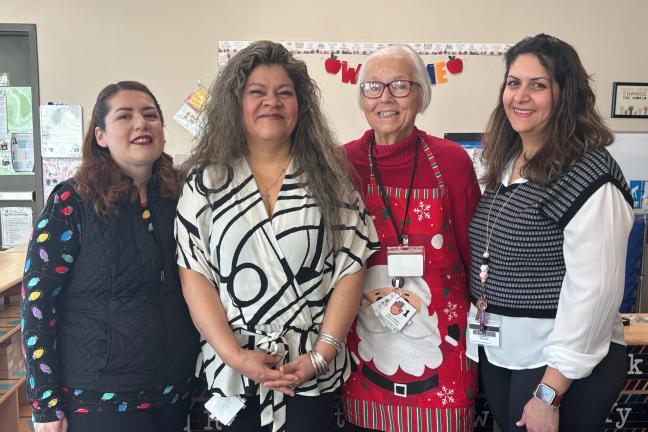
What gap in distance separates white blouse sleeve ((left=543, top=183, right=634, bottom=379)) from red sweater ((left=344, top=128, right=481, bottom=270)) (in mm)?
371

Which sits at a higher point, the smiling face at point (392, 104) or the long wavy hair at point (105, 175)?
the smiling face at point (392, 104)

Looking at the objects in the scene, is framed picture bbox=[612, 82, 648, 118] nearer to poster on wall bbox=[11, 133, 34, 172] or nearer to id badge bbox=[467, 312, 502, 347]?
id badge bbox=[467, 312, 502, 347]

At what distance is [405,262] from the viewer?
146 centimetres

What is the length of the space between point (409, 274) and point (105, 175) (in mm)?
884

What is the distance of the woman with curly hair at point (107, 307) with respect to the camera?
1285 millimetres

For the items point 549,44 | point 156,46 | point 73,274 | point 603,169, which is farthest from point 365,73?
point 156,46

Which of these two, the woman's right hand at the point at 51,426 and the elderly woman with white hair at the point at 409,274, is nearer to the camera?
the woman's right hand at the point at 51,426

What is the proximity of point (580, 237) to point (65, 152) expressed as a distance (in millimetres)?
3836

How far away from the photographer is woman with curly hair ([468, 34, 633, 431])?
121cm

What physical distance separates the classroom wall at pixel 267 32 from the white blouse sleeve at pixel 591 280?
2.98 meters

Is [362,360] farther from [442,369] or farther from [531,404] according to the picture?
[531,404]

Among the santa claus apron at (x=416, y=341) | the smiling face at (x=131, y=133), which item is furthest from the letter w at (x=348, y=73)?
the smiling face at (x=131, y=133)

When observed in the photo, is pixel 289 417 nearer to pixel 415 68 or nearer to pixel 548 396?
pixel 548 396

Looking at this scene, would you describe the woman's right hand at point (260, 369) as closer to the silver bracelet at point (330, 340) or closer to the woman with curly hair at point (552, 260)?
the silver bracelet at point (330, 340)
